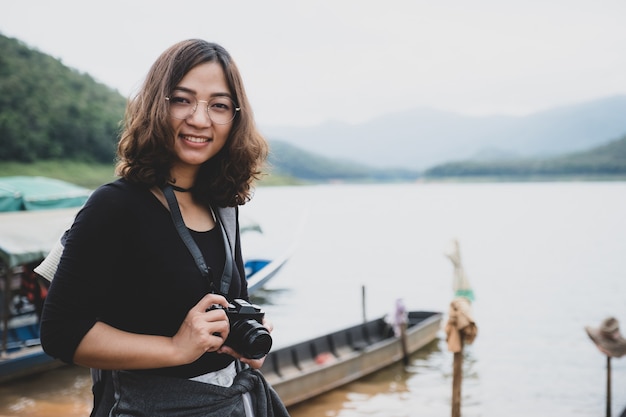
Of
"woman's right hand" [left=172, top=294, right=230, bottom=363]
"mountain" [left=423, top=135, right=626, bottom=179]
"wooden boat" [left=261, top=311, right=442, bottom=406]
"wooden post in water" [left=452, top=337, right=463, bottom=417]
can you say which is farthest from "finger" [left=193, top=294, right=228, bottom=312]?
"mountain" [left=423, top=135, right=626, bottom=179]

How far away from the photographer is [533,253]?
150ft

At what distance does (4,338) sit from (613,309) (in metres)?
23.7

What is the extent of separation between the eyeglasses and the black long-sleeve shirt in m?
0.22

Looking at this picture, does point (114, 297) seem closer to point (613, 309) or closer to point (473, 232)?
point (613, 309)

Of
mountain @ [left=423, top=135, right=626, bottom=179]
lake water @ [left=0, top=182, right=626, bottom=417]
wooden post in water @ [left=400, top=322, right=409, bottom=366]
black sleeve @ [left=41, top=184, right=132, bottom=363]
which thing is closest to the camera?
black sleeve @ [left=41, top=184, right=132, bottom=363]

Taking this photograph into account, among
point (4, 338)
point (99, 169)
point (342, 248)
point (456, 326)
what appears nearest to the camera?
point (456, 326)

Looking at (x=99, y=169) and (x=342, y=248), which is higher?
(x=99, y=169)

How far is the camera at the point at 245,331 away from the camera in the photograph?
148cm

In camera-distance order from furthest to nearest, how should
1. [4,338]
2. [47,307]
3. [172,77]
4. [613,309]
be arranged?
[613,309] → [4,338] → [172,77] → [47,307]

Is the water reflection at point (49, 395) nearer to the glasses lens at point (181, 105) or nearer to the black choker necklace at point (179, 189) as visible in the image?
the black choker necklace at point (179, 189)

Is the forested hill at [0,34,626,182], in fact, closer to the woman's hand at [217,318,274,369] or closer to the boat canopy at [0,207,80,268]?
the boat canopy at [0,207,80,268]

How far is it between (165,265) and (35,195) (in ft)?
40.7

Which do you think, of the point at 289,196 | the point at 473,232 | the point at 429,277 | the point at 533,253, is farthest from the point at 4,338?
the point at 289,196

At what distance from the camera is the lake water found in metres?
11.5
